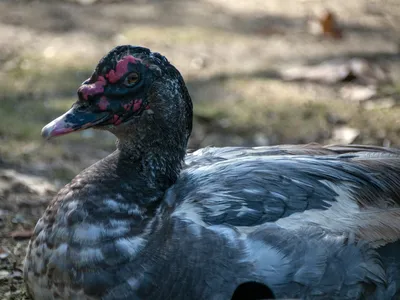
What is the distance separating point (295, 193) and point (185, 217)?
1.48 feet

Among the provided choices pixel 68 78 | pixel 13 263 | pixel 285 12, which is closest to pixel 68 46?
pixel 68 78

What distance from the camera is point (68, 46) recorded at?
6.32 metres

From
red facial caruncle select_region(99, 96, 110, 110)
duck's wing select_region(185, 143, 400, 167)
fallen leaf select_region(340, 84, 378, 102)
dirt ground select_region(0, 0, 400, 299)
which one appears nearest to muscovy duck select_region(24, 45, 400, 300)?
red facial caruncle select_region(99, 96, 110, 110)

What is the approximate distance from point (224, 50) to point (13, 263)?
3049mm

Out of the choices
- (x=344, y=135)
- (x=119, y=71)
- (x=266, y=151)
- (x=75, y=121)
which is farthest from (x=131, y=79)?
(x=344, y=135)

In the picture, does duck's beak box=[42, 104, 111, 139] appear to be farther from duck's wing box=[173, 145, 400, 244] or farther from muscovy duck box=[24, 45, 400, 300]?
duck's wing box=[173, 145, 400, 244]

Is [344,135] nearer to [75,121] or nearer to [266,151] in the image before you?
[266,151]

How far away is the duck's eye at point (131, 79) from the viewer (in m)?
3.31

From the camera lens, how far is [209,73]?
6129mm

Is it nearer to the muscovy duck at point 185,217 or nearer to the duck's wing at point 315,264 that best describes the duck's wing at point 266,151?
the muscovy duck at point 185,217

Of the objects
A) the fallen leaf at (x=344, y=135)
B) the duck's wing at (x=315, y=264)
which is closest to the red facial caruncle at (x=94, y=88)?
the duck's wing at (x=315, y=264)

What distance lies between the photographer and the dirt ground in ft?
16.2

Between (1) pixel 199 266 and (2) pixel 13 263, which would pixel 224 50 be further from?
(1) pixel 199 266

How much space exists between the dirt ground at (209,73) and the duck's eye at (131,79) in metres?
1.16
